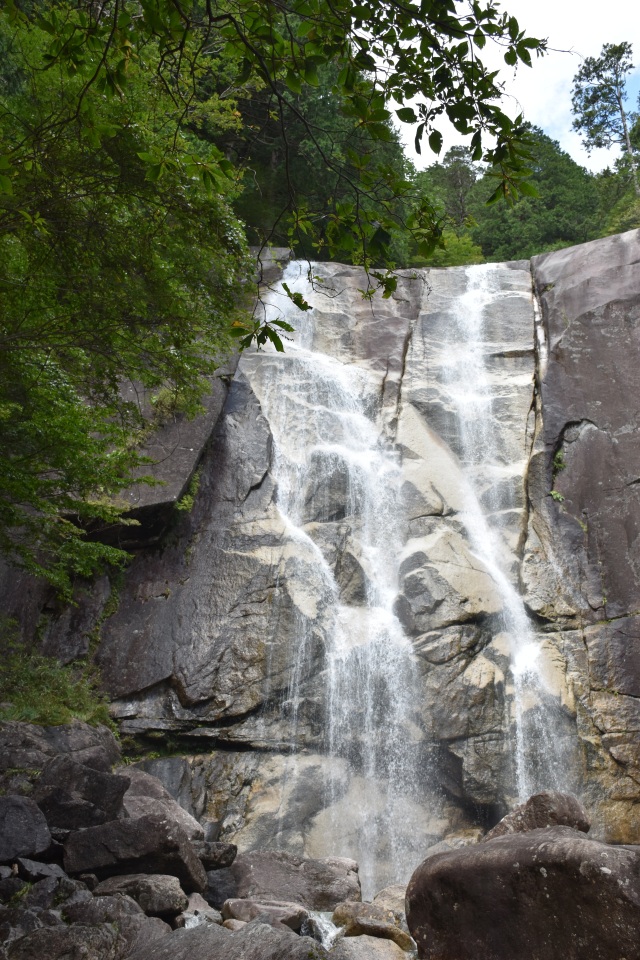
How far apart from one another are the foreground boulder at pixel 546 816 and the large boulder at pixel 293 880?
6.29 ft

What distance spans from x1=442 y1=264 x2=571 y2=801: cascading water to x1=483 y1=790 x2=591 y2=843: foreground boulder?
348cm

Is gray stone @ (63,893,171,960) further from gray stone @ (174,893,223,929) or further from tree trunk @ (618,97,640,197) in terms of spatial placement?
tree trunk @ (618,97,640,197)

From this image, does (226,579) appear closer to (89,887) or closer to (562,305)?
(89,887)

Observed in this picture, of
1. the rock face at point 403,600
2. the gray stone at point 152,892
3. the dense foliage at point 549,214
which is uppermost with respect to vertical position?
the dense foliage at point 549,214

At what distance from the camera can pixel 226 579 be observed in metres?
12.2

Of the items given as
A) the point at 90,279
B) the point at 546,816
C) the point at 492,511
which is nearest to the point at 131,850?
the point at 546,816

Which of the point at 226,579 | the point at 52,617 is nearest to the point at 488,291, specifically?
the point at 226,579

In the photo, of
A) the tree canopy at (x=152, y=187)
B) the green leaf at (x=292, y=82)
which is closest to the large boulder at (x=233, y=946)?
the tree canopy at (x=152, y=187)

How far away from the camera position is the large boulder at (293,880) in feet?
23.7

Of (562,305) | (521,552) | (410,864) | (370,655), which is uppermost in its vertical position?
(562,305)

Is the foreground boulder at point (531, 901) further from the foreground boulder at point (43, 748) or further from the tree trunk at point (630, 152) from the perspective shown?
the tree trunk at point (630, 152)

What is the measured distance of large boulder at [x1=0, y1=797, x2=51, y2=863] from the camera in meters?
5.93

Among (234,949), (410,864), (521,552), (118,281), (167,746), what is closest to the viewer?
(234,949)

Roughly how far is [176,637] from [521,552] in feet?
21.0
